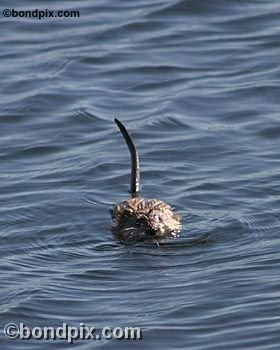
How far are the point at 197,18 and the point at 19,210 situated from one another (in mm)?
7652

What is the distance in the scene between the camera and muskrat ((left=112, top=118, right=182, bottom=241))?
13172mm

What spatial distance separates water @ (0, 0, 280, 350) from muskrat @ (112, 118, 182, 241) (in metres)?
0.12

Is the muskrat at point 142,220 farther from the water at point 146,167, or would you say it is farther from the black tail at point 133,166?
the water at point 146,167

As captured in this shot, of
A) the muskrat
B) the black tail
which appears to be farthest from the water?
the black tail

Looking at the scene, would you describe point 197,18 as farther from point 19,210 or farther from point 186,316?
point 186,316

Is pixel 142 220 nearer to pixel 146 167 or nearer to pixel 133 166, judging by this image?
pixel 133 166

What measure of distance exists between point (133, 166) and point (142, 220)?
585 mm

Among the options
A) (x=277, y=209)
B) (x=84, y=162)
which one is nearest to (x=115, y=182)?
(x=84, y=162)

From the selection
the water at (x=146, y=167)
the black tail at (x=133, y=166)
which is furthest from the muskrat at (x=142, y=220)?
the water at (x=146, y=167)

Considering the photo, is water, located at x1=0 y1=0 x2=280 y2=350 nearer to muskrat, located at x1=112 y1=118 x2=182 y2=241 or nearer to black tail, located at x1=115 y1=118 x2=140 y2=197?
muskrat, located at x1=112 y1=118 x2=182 y2=241

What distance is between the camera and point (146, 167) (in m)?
15.2

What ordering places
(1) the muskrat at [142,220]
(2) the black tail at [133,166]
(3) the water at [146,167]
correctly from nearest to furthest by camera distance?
(3) the water at [146,167] < (1) the muskrat at [142,220] < (2) the black tail at [133,166]

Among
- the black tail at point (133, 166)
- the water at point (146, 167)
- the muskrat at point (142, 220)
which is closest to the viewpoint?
the water at point (146, 167)

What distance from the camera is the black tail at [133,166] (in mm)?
13414
